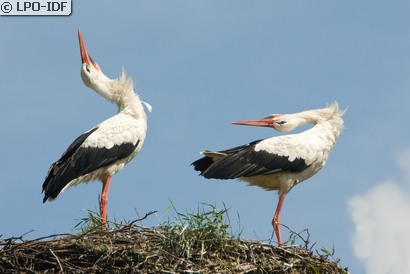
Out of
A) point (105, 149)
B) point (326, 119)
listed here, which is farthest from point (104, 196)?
point (326, 119)

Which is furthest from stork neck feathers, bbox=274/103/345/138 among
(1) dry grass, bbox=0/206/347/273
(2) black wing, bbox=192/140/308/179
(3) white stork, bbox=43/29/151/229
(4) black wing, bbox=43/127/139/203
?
(1) dry grass, bbox=0/206/347/273

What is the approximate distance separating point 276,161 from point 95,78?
215 centimetres

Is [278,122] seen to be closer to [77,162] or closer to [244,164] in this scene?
[244,164]

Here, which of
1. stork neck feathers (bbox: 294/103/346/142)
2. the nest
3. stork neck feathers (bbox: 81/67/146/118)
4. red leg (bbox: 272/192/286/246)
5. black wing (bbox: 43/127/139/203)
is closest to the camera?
the nest

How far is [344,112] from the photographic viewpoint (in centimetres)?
1127

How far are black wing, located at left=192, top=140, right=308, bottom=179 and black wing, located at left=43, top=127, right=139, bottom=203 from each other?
2.56 feet

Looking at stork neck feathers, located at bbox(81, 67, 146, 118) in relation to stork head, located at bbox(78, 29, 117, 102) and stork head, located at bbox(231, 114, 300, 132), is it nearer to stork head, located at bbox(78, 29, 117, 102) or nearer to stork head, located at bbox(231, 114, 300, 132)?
stork head, located at bbox(78, 29, 117, 102)

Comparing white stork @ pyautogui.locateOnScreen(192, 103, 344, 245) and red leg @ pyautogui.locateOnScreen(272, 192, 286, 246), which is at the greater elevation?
white stork @ pyautogui.locateOnScreen(192, 103, 344, 245)

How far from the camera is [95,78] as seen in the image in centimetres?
1117

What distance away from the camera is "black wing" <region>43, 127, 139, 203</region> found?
10070 mm

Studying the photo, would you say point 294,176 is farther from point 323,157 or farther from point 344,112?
point 344,112

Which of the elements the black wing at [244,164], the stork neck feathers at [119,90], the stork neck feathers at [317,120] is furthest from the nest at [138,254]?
the stork neck feathers at [317,120]

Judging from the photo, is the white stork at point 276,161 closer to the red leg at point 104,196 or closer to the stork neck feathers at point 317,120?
the stork neck feathers at point 317,120

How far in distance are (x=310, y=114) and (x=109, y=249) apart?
3723 mm
